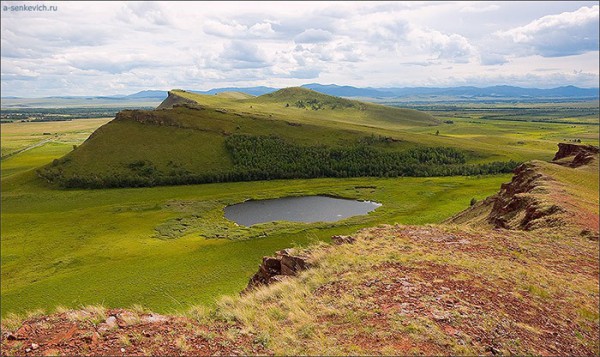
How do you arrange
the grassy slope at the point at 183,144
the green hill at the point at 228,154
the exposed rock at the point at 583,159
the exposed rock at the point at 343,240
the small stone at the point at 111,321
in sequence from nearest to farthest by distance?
1. the small stone at the point at 111,321
2. the exposed rock at the point at 343,240
3. the exposed rock at the point at 583,159
4. the green hill at the point at 228,154
5. the grassy slope at the point at 183,144

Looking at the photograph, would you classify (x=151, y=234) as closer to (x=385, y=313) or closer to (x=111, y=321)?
(x=111, y=321)

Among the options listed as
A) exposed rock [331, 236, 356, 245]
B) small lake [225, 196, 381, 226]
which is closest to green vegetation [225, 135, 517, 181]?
small lake [225, 196, 381, 226]

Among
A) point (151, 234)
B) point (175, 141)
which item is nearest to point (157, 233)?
point (151, 234)

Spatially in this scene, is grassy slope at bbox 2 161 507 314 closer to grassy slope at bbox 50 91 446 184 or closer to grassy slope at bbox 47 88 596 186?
grassy slope at bbox 50 91 446 184

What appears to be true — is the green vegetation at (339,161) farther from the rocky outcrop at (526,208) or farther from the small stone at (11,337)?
the small stone at (11,337)

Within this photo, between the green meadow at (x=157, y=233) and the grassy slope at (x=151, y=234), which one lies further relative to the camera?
the grassy slope at (x=151, y=234)

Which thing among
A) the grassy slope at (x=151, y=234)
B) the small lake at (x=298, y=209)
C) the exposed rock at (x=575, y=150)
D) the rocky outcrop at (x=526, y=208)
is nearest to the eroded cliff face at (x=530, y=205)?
the rocky outcrop at (x=526, y=208)

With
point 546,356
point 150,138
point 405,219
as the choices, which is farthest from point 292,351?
point 150,138
